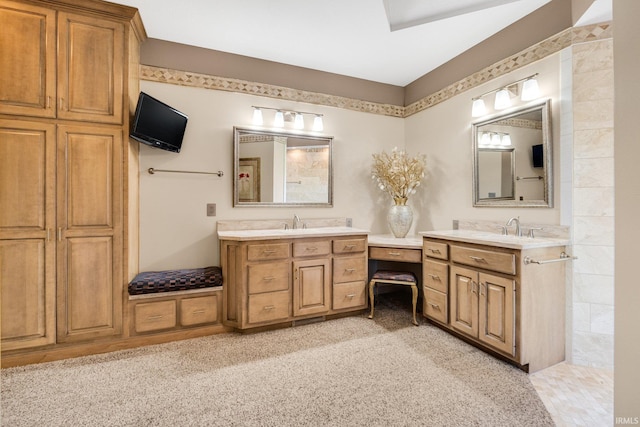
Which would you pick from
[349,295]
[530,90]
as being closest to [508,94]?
[530,90]

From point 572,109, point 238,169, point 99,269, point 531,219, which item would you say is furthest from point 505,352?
point 99,269

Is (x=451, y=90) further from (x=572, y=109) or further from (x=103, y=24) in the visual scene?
(x=103, y=24)

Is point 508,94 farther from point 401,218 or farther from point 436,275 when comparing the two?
point 436,275

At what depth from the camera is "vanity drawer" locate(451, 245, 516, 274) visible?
6.64 feet

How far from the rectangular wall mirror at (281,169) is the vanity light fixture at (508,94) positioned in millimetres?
1603

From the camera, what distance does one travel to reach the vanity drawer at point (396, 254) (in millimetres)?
2925

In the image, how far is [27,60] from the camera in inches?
83.1

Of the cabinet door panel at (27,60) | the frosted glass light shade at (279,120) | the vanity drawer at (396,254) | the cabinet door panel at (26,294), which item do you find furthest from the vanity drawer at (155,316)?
the frosted glass light shade at (279,120)

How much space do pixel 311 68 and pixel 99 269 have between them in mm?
2994

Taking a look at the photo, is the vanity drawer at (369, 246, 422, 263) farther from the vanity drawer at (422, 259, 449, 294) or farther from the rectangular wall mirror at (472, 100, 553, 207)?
the rectangular wall mirror at (472, 100, 553, 207)

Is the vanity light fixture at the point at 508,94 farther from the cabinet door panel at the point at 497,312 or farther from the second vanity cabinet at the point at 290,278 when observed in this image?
the second vanity cabinet at the point at 290,278

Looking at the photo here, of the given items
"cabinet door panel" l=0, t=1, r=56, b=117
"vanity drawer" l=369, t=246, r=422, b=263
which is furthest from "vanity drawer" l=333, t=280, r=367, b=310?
"cabinet door panel" l=0, t=1, r=56, b=117

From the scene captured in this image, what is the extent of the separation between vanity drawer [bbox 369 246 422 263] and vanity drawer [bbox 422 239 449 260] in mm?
111

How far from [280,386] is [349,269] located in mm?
1373
